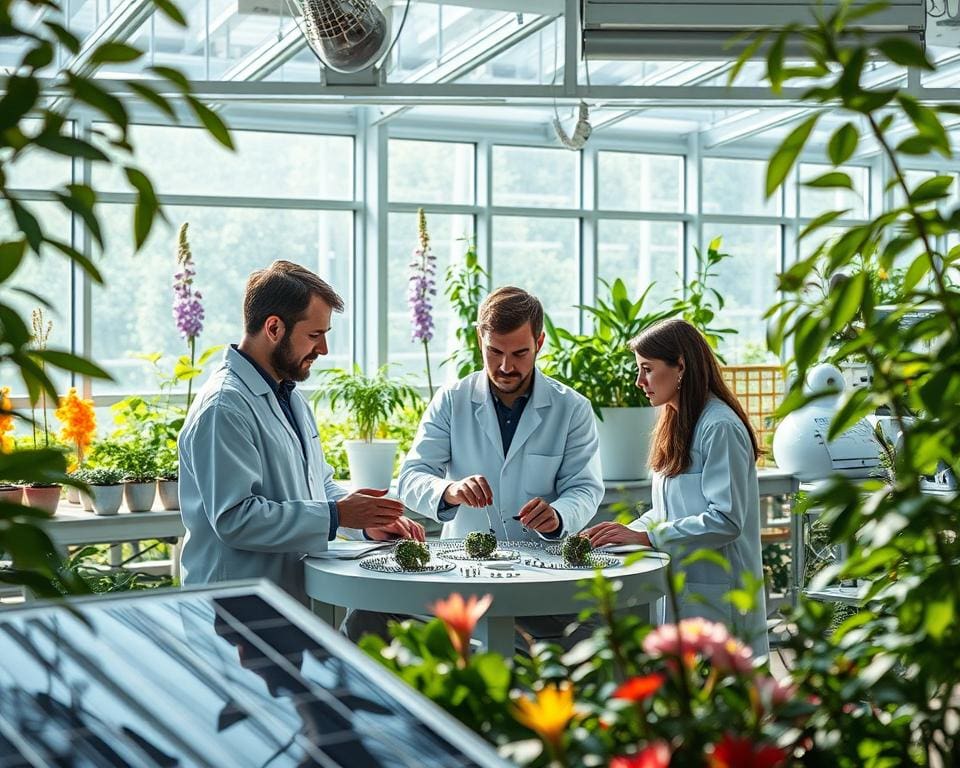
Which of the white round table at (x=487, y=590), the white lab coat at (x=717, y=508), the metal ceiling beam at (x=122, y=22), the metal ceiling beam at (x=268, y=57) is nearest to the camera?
the white round table at (x=487, y=590)

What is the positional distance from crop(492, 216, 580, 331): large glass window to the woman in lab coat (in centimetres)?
610

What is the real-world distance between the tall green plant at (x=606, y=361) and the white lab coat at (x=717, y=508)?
1.54 m

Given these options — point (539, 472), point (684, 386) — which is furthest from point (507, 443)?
Answer: point (684, 386)

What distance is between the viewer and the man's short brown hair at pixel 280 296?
9.80 ft

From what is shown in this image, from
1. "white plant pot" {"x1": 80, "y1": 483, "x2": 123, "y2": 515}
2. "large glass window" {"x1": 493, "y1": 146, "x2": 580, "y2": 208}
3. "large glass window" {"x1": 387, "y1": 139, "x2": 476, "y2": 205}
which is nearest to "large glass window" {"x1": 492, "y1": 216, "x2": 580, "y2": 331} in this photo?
"large glass window" {"x1": 493, "y1": 146, "x2": 580, "y2": 208}

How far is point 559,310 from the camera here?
384 inches

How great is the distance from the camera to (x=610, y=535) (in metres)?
3.08

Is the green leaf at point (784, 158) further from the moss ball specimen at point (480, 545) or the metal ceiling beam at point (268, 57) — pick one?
the metal ceiling beam at point (268, 57)

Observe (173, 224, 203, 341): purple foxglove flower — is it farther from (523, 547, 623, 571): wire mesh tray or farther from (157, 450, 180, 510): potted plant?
(523, 547, 623, 571): wire mesh tray

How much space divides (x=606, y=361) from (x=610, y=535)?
1947mm

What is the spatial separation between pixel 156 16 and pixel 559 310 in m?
4.24

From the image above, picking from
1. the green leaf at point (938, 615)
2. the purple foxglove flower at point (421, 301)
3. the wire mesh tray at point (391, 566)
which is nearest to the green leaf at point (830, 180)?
the green leaf at point (938, 615)

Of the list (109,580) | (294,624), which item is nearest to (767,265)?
(109,580)

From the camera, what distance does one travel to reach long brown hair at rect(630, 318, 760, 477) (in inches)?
131
